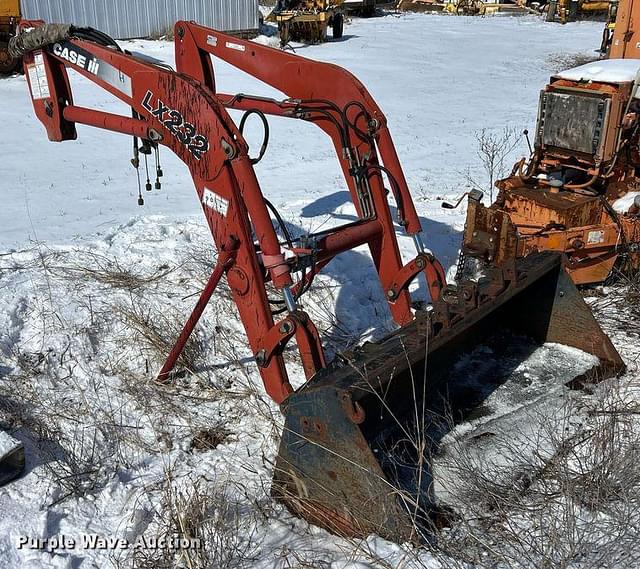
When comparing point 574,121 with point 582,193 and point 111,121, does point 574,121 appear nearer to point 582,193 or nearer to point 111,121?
point 582,193

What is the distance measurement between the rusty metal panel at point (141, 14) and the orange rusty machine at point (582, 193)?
14399 mm

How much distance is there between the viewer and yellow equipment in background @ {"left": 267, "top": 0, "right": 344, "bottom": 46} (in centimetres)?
2152

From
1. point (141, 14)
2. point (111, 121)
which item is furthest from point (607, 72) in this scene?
point (141, 14)

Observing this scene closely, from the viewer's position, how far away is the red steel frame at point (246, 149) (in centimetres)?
355

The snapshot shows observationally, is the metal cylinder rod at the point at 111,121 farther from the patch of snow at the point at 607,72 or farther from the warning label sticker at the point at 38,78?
the patch of snow at the point at 607,72

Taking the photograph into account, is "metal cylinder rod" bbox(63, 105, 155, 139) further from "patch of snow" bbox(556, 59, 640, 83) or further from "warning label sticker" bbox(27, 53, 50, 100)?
"patch of snow" bbox(556, 59, 640, 83)

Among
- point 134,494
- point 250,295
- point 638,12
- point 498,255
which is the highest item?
point 638,12

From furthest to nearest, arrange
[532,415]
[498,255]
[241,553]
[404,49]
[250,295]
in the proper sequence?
[404,49] → [498,255] → [532,415] → [250,295] → [241,553]

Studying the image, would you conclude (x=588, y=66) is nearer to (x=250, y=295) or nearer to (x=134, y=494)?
(x=250, y=295)

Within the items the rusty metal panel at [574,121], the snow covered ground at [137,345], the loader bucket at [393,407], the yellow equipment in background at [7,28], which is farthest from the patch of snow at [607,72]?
the yellow equipment in background at [7,28]

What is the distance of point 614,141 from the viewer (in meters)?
5.68

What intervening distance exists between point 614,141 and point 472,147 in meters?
5.74

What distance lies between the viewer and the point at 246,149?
3492 millimetres

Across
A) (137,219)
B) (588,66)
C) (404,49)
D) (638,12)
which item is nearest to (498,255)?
(588,66)
